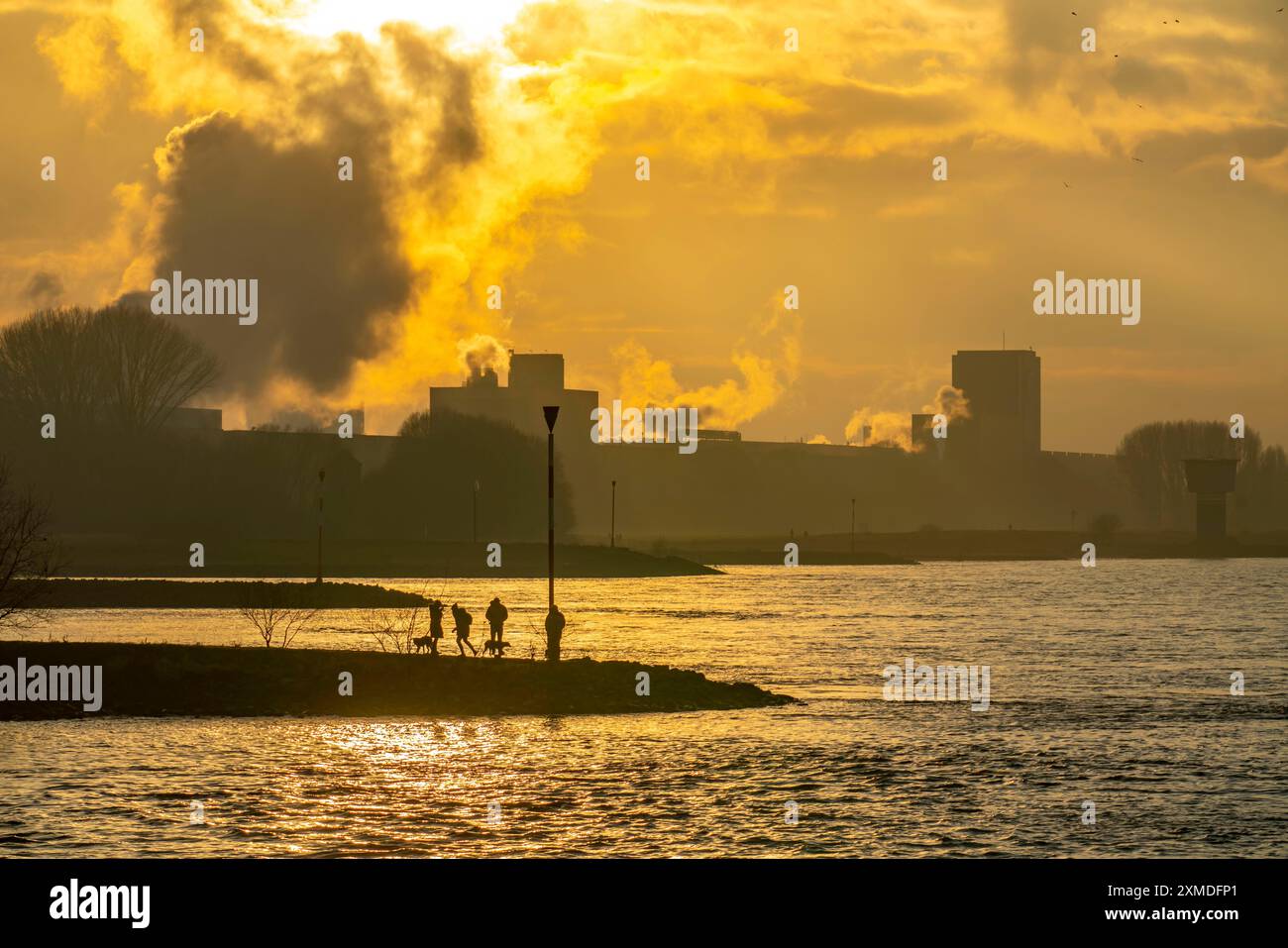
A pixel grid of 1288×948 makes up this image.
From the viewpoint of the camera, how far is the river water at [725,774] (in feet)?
97.1

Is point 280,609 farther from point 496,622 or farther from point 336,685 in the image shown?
point 336,685

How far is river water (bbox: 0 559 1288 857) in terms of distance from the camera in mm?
29594

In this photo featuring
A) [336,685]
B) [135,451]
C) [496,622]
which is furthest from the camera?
[135,451]

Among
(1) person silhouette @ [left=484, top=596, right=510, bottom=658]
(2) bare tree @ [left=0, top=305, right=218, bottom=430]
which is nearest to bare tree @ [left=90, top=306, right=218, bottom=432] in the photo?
(2) bare tree @ [left=0, top=305, right=218, bottom=430]

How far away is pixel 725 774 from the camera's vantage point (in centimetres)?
3691

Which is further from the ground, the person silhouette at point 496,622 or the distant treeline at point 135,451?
the distant treeline at point 135,451

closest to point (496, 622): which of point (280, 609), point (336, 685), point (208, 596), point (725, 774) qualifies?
point (336, 685)

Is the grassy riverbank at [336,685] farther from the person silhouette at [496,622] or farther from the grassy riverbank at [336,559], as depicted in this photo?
the grassy riverbank at [336,559]

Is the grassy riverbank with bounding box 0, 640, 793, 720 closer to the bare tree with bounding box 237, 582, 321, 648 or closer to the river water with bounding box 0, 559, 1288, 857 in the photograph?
the river water with bounding box 0, 559, 1288, 857

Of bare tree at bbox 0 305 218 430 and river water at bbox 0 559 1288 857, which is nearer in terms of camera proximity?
river water at bbox 0 559 1288 857

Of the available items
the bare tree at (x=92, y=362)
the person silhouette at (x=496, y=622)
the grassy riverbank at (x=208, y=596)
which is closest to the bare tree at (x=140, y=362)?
the bare tree at (x=92, y=362)

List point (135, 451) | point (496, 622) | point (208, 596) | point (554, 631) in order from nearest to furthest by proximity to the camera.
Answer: point (554, 631), point (496, 622), point (208, 596), point (135, 451)

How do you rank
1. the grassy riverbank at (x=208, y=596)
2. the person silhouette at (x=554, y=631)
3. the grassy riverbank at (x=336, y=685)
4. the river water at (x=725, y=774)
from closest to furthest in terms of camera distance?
the river water at (x=725, y=774) < the grassy riverbank at (x=336, y=685) < the person silhouette at (x=554, y=631) < the grassy riverbank at (x=208, y=596)
